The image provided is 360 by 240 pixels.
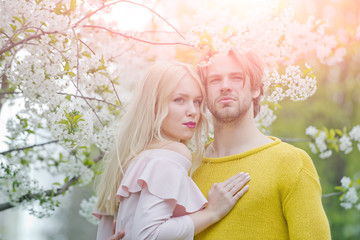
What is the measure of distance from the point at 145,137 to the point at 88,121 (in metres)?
0.36

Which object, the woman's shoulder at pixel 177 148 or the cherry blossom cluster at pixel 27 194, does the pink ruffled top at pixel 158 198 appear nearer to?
Answer: the woman's shoulder at pixel 177 148

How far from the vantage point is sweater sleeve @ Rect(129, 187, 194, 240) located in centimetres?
205

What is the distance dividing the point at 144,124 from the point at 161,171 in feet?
1.28

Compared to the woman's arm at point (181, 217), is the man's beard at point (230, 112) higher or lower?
higher

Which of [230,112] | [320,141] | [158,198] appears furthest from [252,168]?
[320,141]

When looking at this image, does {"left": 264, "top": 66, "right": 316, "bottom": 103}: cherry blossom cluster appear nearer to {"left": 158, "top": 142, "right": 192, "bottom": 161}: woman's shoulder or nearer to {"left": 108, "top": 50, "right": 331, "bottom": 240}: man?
{"left": 108, "top": 50, "right": 331, "bottom": 240}: man

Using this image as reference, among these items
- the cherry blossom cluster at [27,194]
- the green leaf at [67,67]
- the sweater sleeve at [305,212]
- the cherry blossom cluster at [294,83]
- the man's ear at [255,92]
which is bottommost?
the cherry blossom cluster at [27,194]

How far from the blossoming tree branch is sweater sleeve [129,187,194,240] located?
0.51 m

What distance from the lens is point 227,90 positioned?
99.9 inches

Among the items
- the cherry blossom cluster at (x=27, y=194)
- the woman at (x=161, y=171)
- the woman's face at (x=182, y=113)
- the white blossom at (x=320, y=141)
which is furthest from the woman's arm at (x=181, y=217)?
the white blossom at (x=320, y=141)

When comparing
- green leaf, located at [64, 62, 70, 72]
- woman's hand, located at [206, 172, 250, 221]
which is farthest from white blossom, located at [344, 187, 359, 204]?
green leaf, located at [64, 62, 70, 72]

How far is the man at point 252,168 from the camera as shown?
2.20 meters

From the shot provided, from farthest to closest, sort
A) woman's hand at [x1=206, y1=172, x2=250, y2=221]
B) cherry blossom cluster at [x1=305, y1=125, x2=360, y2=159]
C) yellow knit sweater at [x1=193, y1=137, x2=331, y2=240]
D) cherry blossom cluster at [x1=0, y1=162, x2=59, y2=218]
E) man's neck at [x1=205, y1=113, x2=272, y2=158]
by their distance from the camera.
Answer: cherry blossom cluster at [x1=305, y1=125, x2=360, y2=159] < cherry blossom cluster at [x1=0, y1=162, x2=59, y2=218] < man's neck at [x1=205, y1=113, x2=272, y2=158] < woman's hand at [x1=206, y1=172, x2=250, y2=221] < yellow knit sweater at [x1=193, y1=137, x2=331, y2=240]

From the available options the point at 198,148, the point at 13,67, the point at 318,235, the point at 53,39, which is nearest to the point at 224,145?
the point at 198,148
